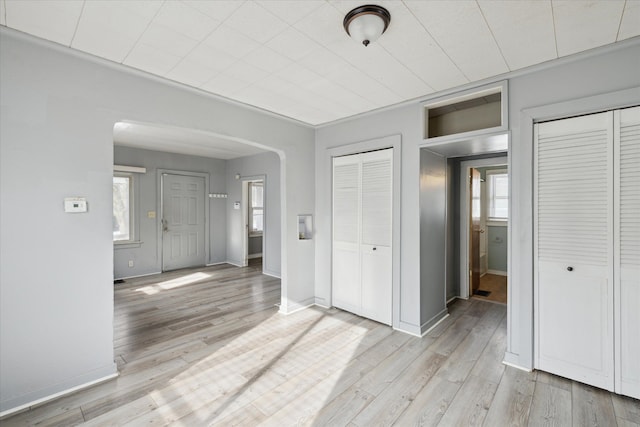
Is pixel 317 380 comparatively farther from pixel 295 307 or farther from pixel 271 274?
pixel 271 274

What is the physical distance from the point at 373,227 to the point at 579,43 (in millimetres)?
2407

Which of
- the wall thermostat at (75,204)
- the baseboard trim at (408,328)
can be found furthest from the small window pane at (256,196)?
the wall thermostat at (75,204)

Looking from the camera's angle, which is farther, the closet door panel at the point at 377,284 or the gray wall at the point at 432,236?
the closet door panel at the point at 377,284

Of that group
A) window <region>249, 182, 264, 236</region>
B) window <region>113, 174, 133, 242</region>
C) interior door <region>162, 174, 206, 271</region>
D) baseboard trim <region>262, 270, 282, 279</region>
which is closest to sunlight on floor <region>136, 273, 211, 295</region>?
interior door <region>162, 174, 206, 271</region>

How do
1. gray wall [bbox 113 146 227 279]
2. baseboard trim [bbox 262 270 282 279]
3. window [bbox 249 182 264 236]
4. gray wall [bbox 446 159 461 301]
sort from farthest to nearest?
window [bbox 249 182 264 236] → baseboard trim [bbox 262 270 282 279] → gray wall [bbox 113 146 227 279] → gray wall [bbox 446 159 461 301]

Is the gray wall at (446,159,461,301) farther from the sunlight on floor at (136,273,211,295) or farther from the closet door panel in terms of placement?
the sunlight on floor at (136,273,211,295)

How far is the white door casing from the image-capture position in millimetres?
3541

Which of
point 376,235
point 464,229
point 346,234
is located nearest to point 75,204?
point 346,234

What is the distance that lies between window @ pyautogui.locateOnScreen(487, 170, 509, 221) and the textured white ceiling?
4.28 metres

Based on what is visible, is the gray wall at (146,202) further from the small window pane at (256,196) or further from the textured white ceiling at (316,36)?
the textured white ceiling at (316,36)

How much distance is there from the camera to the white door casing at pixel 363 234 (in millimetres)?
3541

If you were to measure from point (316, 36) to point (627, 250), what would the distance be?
2.76m

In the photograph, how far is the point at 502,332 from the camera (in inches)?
Result: 131

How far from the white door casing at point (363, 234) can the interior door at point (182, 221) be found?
4.15 metres
